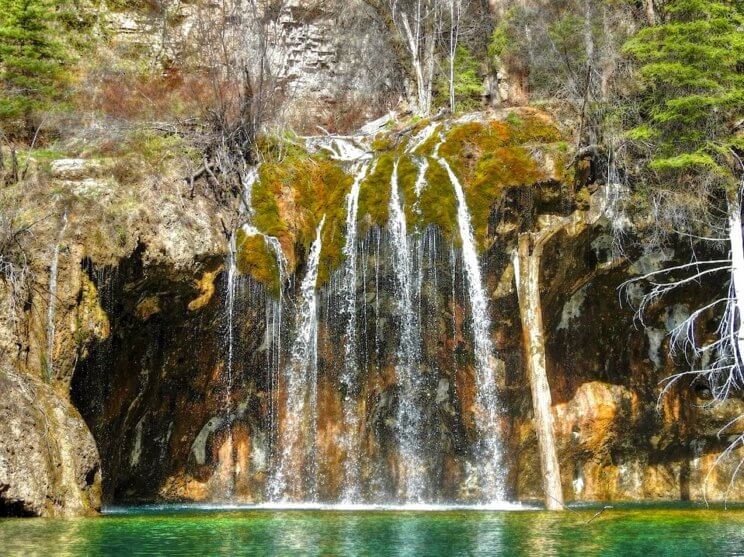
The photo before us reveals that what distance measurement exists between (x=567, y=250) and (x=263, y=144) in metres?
8.05

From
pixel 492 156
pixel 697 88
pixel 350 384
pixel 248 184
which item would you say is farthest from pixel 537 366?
pixel 248 184

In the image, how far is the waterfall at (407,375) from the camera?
17938 mm

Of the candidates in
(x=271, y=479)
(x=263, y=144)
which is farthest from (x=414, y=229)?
(x=271, y=479)

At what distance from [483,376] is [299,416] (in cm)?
417

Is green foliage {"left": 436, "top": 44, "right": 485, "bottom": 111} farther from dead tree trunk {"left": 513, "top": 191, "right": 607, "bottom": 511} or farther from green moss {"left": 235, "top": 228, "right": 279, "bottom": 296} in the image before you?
dead tree trunk {"left": 513, "top": 191, "right": 607, "bottom": 511}

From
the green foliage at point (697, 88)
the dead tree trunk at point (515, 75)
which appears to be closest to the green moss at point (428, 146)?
the green foliage at point (697, 88)

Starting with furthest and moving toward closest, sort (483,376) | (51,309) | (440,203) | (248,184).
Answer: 1. (248,184)
2. (440,203)
3. (483,376)
4. (51,309)

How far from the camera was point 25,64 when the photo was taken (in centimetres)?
2000

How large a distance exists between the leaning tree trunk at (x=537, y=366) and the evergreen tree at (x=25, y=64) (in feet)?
42.7

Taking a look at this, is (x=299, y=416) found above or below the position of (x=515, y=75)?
below

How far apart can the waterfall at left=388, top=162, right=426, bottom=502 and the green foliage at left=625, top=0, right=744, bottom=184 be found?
226 inches

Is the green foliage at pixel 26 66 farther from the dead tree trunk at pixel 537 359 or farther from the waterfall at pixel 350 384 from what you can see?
the dead tree trunk at pixel 537 359

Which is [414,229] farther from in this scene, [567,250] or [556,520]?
[556,520]

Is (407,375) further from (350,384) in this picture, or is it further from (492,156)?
(492,156)
